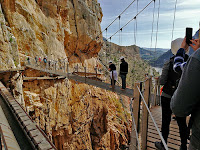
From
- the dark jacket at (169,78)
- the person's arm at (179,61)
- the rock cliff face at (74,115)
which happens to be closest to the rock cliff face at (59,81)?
the rock cliff face at (74,115)

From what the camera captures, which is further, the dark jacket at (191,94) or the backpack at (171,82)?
the backpack at (171,82)

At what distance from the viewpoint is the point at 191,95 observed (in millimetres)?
549

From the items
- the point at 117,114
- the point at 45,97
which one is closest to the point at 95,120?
the point at 117,114

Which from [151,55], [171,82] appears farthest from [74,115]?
[151,55]

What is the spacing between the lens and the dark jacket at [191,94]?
531mm

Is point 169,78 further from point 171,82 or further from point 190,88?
point 190,88

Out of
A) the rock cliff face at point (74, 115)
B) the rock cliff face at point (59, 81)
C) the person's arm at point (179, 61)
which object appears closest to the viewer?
the person's arm at point (179, 61)

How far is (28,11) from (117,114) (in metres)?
12.8

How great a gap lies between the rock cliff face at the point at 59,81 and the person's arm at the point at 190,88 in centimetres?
524

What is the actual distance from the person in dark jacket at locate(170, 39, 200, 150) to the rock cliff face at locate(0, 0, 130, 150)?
206 inches

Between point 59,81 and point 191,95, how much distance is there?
24.9ft

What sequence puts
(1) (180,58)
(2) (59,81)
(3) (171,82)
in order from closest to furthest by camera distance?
(1) (180,58) < (3) (171,82) < (2) (59,81)

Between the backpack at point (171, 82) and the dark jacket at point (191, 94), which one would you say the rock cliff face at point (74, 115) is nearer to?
the backpack at point (171, 82)

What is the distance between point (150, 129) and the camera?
6.89 feet
